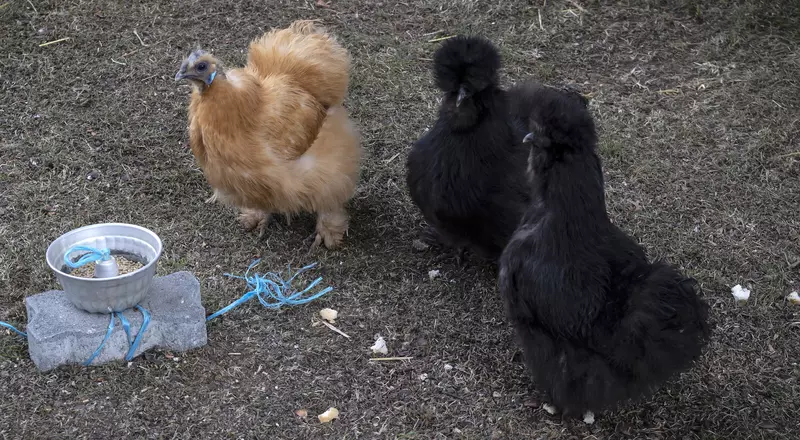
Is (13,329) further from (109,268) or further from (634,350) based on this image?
(634,350)

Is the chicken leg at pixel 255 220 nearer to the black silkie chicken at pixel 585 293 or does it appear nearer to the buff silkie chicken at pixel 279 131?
the buff silkie chicken at pixel 279 131

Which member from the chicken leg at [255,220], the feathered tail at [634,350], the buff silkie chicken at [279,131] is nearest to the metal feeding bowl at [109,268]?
the buff silkie chicken at [279,131]

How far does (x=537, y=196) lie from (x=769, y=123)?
304 centimetres

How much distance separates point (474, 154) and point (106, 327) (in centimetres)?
203

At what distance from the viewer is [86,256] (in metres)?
3.62

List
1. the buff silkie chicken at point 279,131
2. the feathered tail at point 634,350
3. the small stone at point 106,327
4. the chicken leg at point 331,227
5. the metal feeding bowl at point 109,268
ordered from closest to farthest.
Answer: the feathered tail at point 634,350 → the metal feeding bowl at point 109,268 → the small stone at point 106,327 → the buff silkie chicken at point 279,131 → the chicken leg at point 331,227

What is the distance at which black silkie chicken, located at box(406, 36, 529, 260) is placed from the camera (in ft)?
13.1

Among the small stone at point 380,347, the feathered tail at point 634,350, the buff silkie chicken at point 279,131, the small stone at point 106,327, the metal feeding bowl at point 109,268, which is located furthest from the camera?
the buff silkie chicken at point 279,131

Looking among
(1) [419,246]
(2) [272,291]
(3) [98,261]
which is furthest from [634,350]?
(3) [98,261]

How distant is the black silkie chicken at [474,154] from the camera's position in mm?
3980

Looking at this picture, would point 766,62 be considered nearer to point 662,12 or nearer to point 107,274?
point 662,12

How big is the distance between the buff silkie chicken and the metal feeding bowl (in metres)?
0.67

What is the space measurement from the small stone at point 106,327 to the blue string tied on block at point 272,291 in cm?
27

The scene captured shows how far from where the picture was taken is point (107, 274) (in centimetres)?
356
